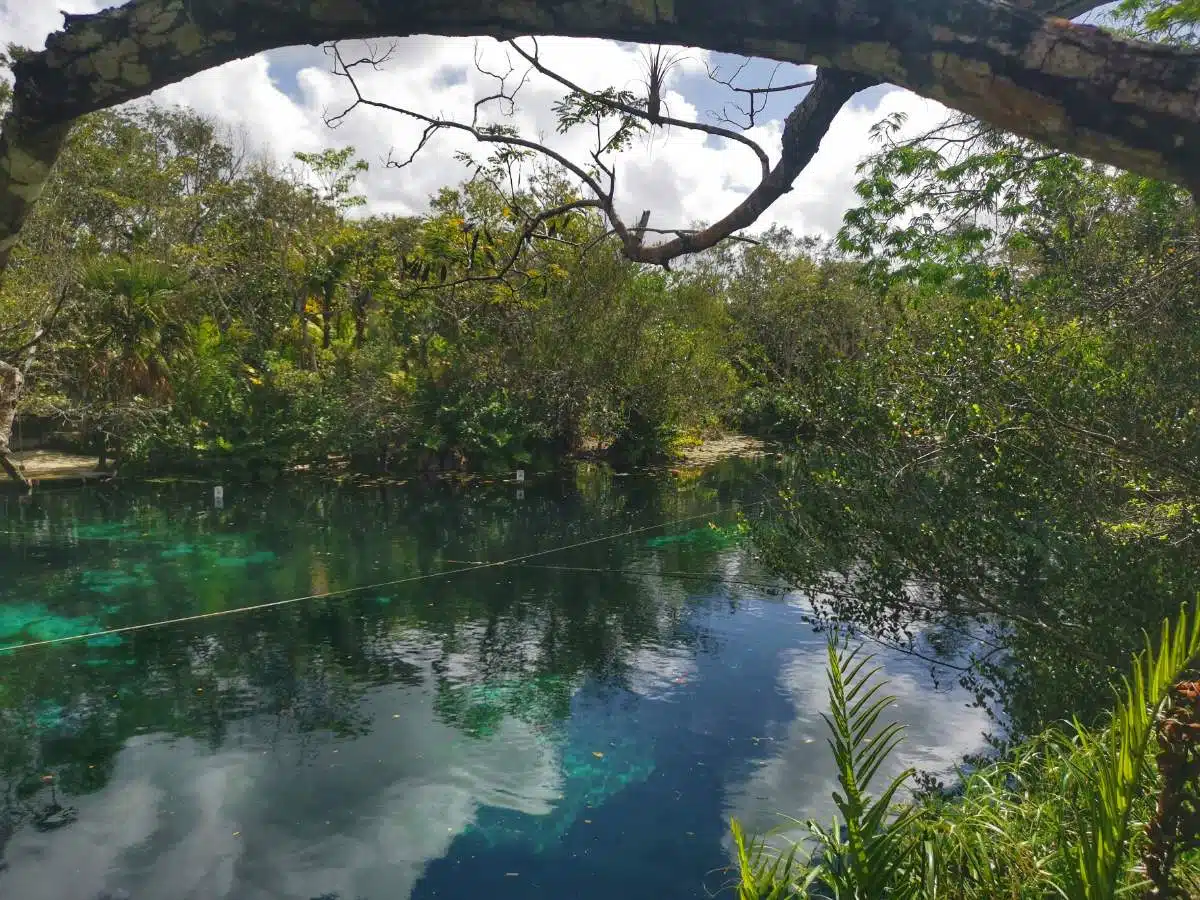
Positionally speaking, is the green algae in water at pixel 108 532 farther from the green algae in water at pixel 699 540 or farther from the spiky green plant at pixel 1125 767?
the spiky green plant at pixel 1125 767

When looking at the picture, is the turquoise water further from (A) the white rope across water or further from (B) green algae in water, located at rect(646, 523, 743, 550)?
(B) green algae in water, located at rect(646, 523, 743, 550)

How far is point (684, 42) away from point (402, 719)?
5.34 m

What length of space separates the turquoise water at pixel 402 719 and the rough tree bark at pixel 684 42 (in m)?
3.77

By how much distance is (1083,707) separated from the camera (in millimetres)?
4020

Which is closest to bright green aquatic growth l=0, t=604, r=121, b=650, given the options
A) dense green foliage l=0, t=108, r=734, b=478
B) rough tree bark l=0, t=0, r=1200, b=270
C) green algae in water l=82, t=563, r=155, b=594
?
green algae in water l=82, t=563, r=155, b=594

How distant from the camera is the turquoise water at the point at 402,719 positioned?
4441mm

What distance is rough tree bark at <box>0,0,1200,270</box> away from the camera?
130cm

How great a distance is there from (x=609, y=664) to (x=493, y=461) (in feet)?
30.7

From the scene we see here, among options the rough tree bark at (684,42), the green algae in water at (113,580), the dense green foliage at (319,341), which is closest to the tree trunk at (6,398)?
the rough tree bark at (684,42)

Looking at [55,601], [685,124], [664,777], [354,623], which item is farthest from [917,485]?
[55,601]

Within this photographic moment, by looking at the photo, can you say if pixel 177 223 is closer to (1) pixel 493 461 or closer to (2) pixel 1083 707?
(1) pixel 493 461

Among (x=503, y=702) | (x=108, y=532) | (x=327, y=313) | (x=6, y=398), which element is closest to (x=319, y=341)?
(x=327, y=313)

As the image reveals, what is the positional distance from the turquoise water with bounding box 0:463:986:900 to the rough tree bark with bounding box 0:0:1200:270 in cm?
377

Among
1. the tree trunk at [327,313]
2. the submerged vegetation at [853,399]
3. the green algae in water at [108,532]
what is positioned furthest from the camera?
the tree trunk at [327,313]
